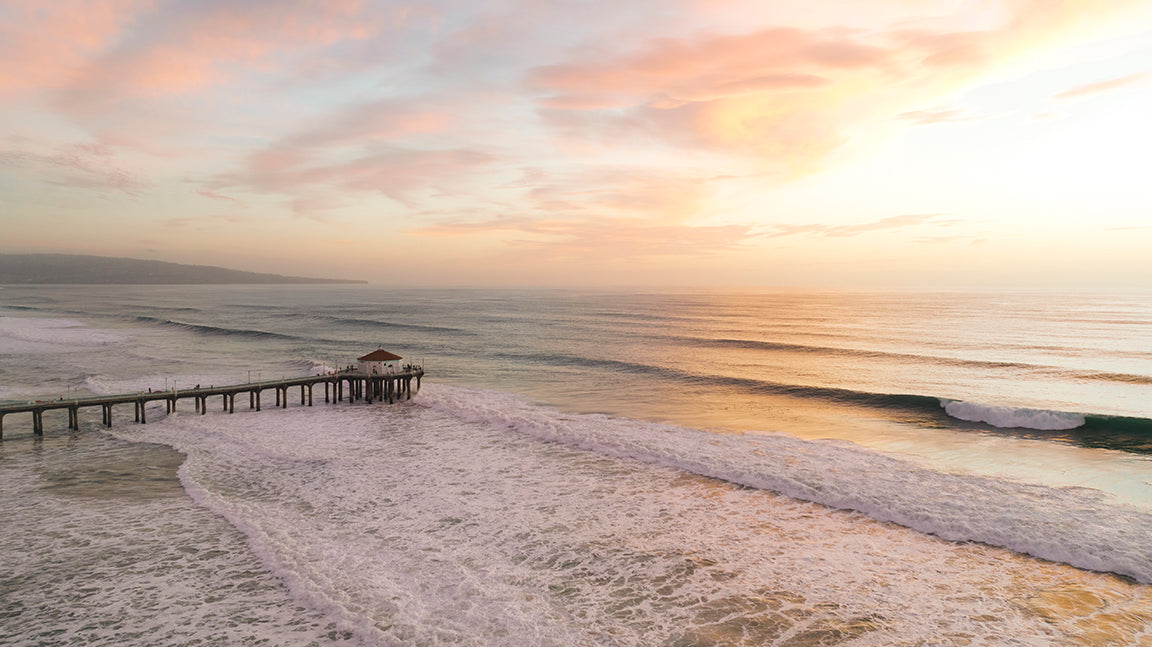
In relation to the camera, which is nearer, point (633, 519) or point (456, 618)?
point (456, 618)

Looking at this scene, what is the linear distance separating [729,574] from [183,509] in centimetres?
1809

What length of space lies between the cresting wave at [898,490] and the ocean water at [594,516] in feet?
0.44

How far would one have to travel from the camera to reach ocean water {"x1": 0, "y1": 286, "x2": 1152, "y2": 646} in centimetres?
1341

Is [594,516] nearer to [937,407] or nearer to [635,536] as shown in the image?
[635,536]

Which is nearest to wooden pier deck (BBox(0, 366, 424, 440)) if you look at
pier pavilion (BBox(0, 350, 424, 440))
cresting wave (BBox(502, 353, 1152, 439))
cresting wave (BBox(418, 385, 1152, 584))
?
pier pavilion (BBox(0, 350, 424, 440))

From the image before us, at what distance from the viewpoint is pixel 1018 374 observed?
47500 mm

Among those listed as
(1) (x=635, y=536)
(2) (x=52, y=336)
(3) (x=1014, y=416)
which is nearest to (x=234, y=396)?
(1) (x=635, y=536)

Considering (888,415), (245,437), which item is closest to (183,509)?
(245,437)

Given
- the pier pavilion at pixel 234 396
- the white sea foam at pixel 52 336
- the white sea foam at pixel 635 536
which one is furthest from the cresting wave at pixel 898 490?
the white sea foam at pixel 52 336

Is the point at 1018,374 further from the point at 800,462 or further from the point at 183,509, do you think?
the point at 183,509

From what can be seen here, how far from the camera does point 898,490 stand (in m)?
21.5

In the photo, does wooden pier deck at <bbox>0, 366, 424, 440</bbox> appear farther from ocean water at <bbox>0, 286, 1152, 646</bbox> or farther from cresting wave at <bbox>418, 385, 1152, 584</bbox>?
cresting wave at <bbox>418, 385, 1152, 584</bbox>

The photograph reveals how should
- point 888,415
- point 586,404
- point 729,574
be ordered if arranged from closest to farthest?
point 729,574, point 888,415, point 586,404

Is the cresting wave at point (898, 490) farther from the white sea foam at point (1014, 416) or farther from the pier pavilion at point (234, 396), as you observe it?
the white sea foam at point (1014, 416)
